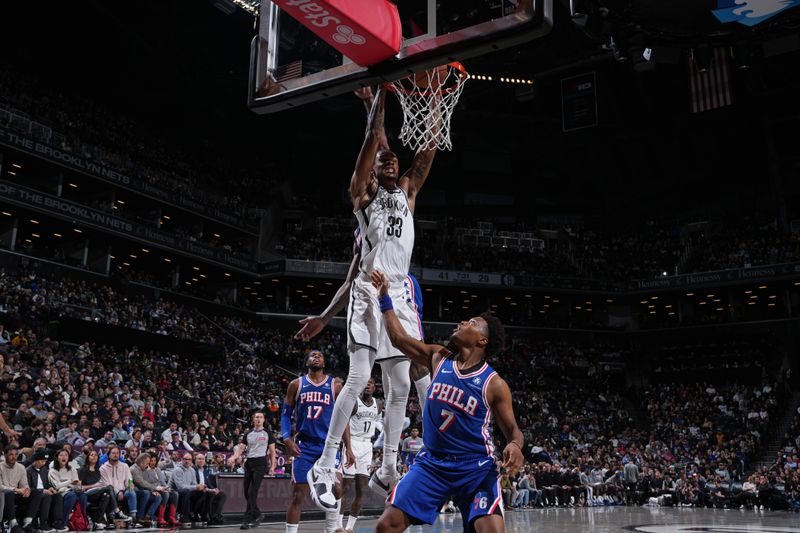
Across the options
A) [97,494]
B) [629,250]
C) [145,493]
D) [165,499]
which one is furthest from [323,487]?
[629,250]

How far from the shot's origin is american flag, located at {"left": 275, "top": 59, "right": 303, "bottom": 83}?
653cm

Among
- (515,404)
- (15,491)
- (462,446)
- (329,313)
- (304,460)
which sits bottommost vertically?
(15,491)

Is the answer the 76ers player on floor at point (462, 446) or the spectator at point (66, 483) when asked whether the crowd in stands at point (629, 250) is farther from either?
the 76ers player on floor at point (462, 446)

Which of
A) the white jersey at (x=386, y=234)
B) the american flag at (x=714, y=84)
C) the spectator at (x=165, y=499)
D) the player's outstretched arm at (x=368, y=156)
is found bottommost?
the spectator at (x=165, y=499)

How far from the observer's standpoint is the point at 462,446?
471cm

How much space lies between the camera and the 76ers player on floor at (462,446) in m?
4.55

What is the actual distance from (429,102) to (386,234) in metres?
1.54

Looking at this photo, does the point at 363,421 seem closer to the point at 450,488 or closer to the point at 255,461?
the point at 255,461

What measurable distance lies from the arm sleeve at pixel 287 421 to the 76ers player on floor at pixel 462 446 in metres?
3.35

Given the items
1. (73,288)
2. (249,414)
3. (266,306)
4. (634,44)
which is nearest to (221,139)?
(266,306)

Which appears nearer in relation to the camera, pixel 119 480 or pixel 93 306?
pixel 119 480

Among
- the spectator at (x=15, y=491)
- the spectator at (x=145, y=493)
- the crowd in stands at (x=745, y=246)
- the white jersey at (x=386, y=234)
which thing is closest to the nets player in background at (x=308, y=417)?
the white jersey at (x=386, y=234)

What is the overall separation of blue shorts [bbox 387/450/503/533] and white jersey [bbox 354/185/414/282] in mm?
1802

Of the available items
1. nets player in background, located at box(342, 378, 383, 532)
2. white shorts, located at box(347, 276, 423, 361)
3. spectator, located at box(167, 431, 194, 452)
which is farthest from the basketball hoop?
spectator, located at box(167, 431, 194, 452)
